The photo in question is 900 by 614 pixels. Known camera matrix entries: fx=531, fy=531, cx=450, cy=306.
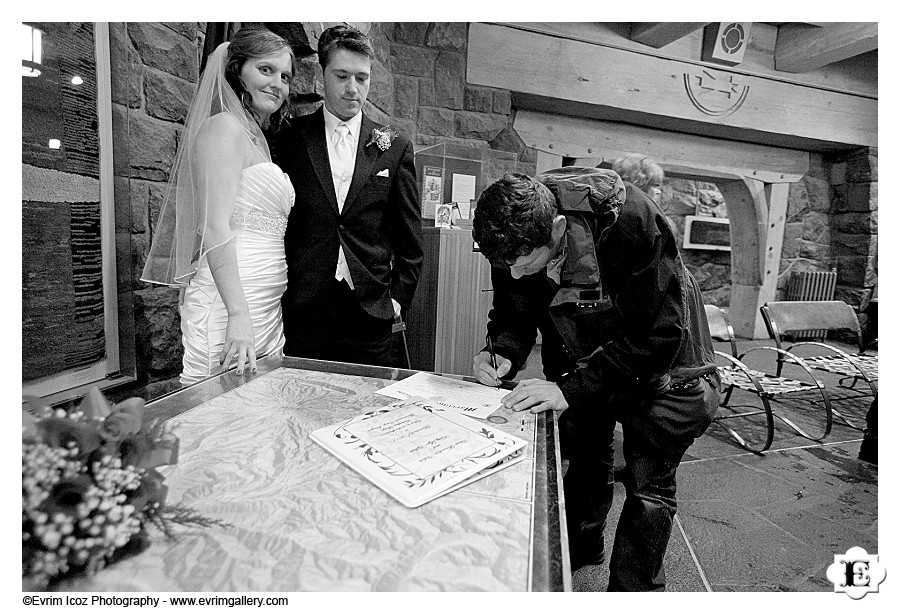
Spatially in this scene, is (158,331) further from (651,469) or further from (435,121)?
(435,121)

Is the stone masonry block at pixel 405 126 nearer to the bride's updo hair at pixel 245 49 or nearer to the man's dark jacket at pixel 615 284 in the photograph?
the bride's updo hair at pixel 245 49

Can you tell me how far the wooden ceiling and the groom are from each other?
3.60 meters

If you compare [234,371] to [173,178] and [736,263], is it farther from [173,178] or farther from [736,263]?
[736,263]

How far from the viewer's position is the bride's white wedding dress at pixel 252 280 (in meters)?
1.66

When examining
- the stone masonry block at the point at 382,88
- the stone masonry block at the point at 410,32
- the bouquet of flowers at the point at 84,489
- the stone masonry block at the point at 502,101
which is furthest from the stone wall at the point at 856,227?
the bouquet of flowers at the point at 84,489

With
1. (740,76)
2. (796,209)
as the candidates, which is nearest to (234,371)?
(740,76)

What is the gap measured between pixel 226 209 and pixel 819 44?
19.3 feet

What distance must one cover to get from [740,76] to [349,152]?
516 cm

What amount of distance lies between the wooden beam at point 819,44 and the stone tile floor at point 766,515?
3.57m

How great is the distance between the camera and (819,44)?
5.07 m

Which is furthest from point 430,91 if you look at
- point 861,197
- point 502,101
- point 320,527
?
point 861,197

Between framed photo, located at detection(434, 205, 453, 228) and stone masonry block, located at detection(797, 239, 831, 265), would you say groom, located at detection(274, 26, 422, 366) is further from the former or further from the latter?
stone masonry block, located at detection(797, 239, 831, 265)

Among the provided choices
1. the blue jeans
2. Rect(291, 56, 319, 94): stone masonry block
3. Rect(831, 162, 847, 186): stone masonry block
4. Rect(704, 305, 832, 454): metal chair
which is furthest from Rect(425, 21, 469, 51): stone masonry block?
Rect(831, 162, 847, 186): stone masonry block

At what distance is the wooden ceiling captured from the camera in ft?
15.3
